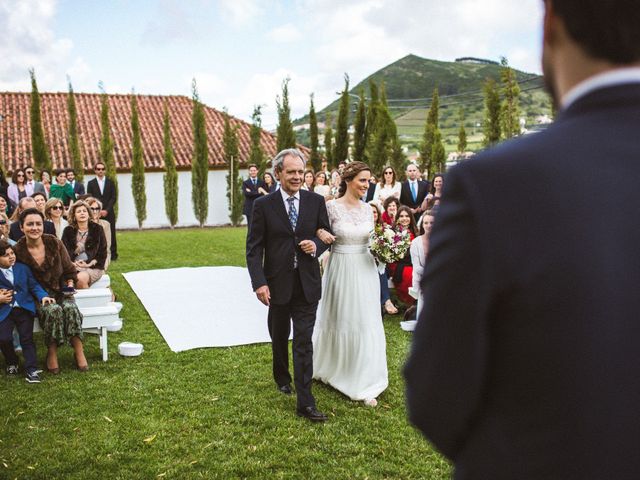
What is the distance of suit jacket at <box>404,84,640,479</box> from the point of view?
959 millimetres

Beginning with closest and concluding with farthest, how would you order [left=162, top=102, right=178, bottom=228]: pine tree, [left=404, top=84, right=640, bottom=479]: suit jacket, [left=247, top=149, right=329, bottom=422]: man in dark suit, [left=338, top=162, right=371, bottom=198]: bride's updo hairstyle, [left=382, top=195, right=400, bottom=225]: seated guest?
[left=404, top=84, right=640, bottom=479]: suit jacket → [left=247, top=149, right=329, bottom=422]: man in dark suit → [left=338, top=162, right=371, bottom=198]: bride's updo hairstyle → [left=382, top=195, right=400, bottom=225]: seated guest → [left=162, top=102, right=178, bottom=228]: pine tree

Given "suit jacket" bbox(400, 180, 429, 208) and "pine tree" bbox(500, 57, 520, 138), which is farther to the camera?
"pine tree" bbox(500, 57, 520, 138)

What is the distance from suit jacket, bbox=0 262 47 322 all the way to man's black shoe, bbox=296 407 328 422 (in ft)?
10.6

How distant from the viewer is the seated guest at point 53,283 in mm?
6656

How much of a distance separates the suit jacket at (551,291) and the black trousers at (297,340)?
14.1ft

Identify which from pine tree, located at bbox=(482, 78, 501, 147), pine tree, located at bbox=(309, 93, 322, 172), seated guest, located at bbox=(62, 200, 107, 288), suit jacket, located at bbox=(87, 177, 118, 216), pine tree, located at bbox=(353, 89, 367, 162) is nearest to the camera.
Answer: seated guest, located at bbox=(62, 200, 107, 288)

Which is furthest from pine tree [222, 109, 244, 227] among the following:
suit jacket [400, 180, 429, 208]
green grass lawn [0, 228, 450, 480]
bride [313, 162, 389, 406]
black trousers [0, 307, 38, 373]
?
bride [313, 162, 389, 406]

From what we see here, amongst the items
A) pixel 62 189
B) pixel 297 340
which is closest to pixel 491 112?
pixel 62 189

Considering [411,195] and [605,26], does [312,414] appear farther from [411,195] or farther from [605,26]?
[411,195]

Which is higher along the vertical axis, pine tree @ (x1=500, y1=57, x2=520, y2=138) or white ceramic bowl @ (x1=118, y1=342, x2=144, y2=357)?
pine tree @ (x1=500, y1=57, x2=520, y2=138)

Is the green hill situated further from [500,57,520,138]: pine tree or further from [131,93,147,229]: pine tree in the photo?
[500,57,520,138]: pine tree

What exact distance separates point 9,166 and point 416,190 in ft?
67.9

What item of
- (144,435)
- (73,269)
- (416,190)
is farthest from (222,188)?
(144,435)

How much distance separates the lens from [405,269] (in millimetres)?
9773
